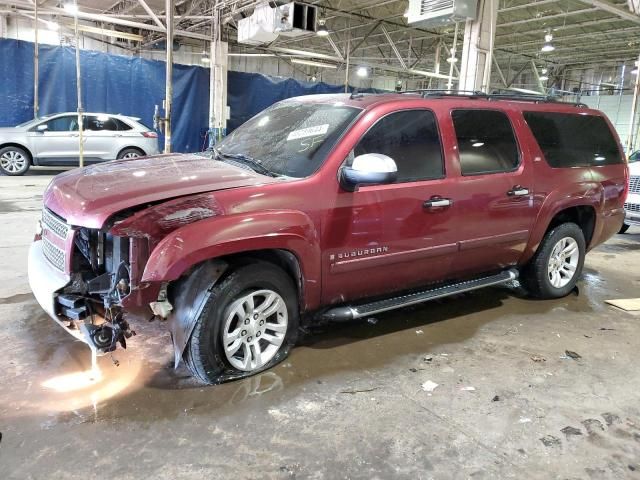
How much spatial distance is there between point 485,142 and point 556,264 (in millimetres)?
1586

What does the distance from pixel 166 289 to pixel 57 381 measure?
3.01 ft

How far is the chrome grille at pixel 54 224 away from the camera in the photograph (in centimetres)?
291

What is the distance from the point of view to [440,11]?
316 inches

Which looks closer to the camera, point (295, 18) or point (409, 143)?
point (409, 143)

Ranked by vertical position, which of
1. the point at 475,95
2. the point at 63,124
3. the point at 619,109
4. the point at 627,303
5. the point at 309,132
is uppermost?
the point at 619,109

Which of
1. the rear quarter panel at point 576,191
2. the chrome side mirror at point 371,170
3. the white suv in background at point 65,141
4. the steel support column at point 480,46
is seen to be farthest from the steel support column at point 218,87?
the chrome side mirror at point 371,170

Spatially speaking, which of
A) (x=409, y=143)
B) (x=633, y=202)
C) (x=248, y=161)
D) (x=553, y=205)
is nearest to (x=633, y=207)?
(x=633, y=202)

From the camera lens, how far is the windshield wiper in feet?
11.0

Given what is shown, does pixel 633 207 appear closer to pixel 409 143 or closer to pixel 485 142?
pixel 485 142

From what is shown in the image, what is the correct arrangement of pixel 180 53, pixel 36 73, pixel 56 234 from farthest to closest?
1. pixel 180 53
2. pixel 36 73
3. pixel 56 234

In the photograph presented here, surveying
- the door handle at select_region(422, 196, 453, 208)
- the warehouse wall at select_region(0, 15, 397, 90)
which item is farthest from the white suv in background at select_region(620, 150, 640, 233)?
the warehouse wall at select_region(0, 15, 397, 90)

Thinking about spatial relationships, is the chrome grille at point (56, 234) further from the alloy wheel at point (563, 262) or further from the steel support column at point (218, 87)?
the steel support column at point (218, 87)

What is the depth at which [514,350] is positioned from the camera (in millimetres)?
3770

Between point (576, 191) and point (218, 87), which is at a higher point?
point (218, 87)
